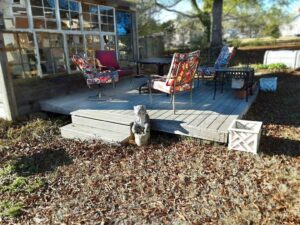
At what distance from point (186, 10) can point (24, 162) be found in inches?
628

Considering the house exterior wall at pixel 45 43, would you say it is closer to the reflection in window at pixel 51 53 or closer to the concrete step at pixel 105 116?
the reflection in window at pixel 51 53

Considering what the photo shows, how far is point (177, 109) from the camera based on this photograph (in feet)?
14.7

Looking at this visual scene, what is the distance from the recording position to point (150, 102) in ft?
16.5

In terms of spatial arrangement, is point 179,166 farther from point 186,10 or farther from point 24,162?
point 186,10

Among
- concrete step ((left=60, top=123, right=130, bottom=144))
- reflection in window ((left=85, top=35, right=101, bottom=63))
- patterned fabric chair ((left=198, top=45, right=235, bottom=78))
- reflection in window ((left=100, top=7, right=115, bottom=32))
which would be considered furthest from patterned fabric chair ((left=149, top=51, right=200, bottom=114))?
reflection in window ((left=100, top=7, right=115, bottom=32))

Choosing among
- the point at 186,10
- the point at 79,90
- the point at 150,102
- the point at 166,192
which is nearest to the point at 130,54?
the point at 79,90

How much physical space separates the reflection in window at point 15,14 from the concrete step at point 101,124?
7.16 feet

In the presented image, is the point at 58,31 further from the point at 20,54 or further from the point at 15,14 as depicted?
the point at 20,54

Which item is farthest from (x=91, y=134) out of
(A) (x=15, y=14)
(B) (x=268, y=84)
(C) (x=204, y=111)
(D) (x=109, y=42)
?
(B) (x=268, y=84)

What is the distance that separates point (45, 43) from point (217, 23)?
9.22 m

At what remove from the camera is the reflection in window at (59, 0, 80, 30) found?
5.91m

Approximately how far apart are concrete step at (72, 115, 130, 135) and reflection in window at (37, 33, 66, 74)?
1920mm

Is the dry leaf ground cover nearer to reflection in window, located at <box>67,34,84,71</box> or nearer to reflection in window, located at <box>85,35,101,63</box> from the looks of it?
reflection in window, located at <box>67,34,84,71</box>

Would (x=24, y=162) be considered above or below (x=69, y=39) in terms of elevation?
below
